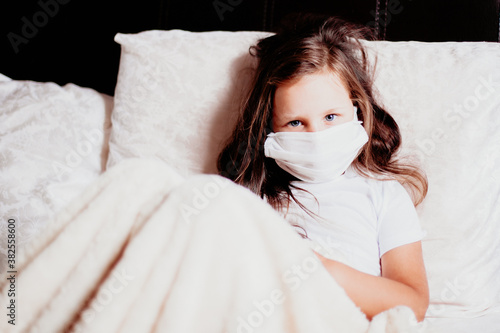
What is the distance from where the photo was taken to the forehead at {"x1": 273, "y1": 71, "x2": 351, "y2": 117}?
3.06 ft

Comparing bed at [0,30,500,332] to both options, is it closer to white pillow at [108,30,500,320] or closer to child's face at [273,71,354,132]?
white pillow at [108,30,500,320]

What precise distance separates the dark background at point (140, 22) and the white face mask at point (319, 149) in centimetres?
44

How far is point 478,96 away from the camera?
1022mm

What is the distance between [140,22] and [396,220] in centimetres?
110

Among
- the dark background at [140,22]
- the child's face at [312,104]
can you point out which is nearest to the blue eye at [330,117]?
the child's face at [312,104]

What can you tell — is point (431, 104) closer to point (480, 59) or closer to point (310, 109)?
point (480, 59)

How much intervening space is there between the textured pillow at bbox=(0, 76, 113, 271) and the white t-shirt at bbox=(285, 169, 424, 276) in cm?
62

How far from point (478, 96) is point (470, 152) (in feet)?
0.47

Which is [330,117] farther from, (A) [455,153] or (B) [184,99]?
(B) [184,99]

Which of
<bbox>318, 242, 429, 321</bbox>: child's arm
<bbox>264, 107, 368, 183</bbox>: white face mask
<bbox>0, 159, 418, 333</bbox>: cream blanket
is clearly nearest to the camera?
<bbox>0, 159, 418, 333</bbox>: cream blanket

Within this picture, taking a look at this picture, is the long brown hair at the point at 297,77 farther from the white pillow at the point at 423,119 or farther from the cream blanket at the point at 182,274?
the cream blanket at the point at 182,274

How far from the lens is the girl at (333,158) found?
36.4 inches

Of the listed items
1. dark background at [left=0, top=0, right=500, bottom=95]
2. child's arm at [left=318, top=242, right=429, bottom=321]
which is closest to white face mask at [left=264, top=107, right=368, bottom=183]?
child's arm at [left=318, top=242, right=429, bottom=321]

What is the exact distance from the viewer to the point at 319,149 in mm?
922
